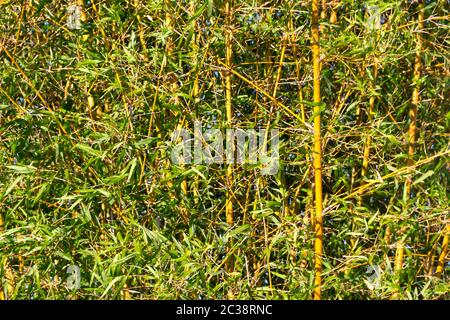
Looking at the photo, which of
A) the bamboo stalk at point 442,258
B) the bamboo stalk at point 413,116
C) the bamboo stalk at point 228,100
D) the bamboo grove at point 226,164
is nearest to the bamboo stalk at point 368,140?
the bamboo grove at point 226,164

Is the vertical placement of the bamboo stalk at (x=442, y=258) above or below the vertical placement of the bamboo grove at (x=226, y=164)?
below

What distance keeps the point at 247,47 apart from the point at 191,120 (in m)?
0.46

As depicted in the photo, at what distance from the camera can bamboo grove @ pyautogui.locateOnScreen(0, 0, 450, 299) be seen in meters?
4.11

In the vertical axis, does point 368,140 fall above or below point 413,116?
below

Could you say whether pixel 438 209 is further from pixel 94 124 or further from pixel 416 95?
pixel 94 124

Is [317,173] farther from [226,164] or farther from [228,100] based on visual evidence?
[228,100]

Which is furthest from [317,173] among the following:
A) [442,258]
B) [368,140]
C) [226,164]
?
[442,258]

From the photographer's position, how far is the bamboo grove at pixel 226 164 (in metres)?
4.11

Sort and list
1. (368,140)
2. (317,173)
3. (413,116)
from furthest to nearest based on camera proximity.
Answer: (413,116)
(368,140)
(317,173)

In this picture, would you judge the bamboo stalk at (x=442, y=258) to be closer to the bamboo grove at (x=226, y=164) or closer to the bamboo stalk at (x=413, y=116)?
the bamboo grove at (x=226, y=164)

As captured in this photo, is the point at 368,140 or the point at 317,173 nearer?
the point at 317,173

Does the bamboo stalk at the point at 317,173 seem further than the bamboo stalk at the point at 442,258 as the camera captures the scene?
No

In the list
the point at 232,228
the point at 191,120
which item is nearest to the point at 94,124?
the point at 191,120

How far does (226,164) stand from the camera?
4.29 metres
